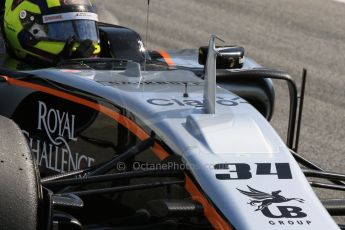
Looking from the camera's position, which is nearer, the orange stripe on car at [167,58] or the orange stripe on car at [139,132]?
the orange stripe on car at [139,132]

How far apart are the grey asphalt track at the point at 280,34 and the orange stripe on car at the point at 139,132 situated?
3510mm

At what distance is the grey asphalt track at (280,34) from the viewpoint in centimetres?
957

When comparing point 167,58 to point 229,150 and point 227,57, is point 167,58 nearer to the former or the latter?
point 227,57

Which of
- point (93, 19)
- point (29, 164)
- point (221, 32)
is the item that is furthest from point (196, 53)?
point (221, 32)

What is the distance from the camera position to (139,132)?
5.09 meters

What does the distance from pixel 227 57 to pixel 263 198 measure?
1524 millimetres

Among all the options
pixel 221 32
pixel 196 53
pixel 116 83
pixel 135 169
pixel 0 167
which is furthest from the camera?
pixel 221 32

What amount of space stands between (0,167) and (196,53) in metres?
2.94

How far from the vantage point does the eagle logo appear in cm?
446

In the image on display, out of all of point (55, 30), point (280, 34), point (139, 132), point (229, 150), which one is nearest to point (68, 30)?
point (55, 30)

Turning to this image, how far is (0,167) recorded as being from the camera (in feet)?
14.6

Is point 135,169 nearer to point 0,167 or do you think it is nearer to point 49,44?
point 0,167

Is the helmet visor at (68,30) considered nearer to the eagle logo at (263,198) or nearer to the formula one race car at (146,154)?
the formula one race car at (146,154)

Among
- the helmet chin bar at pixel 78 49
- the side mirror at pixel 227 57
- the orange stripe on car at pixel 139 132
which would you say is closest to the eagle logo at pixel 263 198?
the orange stripe on car at pixel 139 132
